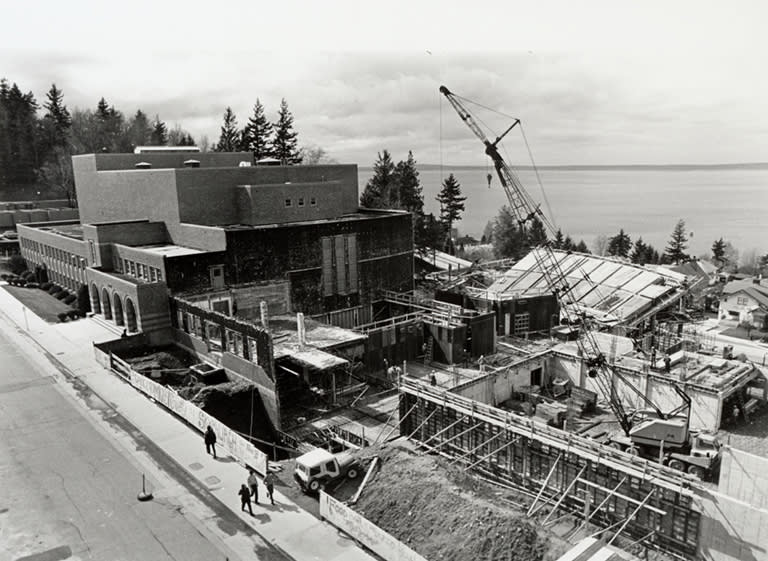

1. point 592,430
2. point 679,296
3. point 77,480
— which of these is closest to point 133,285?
point 77,480

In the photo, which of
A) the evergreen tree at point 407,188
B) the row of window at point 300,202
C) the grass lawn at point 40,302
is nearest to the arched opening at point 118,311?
the grass lawn at point 40,302

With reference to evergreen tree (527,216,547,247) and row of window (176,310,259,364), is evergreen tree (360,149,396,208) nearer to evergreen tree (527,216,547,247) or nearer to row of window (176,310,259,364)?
evergreen tree (527,216,547,247)

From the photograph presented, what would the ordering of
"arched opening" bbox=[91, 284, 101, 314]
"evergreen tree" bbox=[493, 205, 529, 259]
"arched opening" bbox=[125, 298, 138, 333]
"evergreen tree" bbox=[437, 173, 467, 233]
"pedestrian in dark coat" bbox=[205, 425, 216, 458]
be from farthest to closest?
"evergreen tree" bbox=[493, 205, 529, 259], "evergreen tree" bbox=[437, 173, 467, 233], "arched opening" bbox=[91, 284, 101, 314], "arched opening" bbox=[125, 298, 138, 333], "pedestrian in dark coat" bbox=[205, 425, 216, 458]

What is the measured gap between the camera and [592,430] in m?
33.4

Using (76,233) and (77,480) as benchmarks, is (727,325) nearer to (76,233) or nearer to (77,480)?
(77,480)

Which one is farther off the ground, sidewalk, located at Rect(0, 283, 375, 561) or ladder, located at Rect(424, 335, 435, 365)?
sidewalk, located at Rect(0, 283, 375, 561)

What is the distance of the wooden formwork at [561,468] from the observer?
20328 millimetres

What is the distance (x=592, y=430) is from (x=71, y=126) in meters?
138

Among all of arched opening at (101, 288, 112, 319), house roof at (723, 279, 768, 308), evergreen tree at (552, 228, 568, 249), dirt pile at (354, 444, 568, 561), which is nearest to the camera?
dirt pile at (354, 444, 568, 561)

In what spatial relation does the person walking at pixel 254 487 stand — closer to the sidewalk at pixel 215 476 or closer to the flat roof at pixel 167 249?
the sidewalk at pixel 215 476

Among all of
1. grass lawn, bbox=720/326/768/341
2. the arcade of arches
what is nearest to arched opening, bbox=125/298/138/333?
the arcade of arches

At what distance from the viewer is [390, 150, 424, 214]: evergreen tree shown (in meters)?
89.2

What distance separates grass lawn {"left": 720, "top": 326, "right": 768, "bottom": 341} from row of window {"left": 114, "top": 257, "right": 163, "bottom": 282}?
48651mm

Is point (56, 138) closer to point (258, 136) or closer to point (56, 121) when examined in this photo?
point (56, 121)
